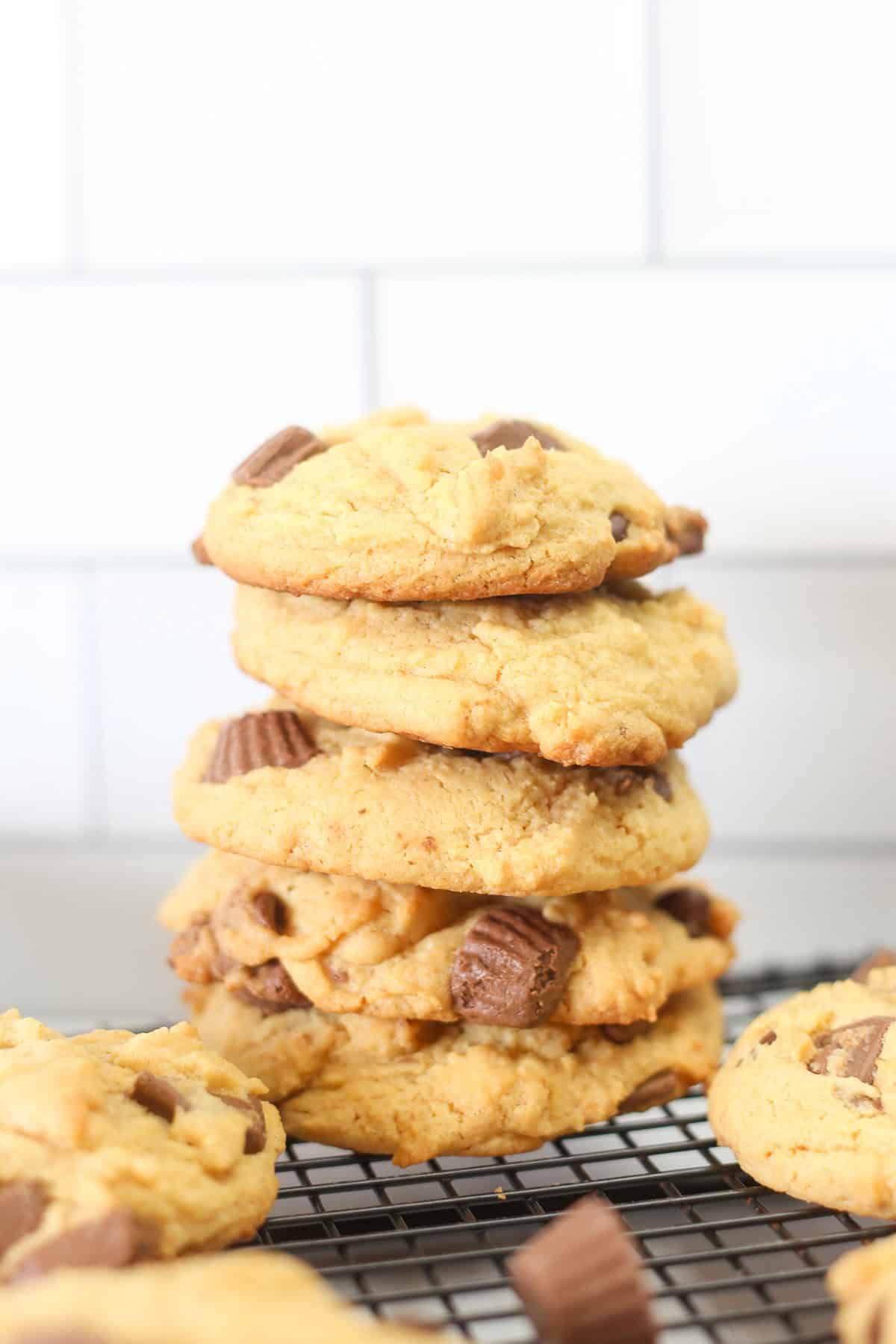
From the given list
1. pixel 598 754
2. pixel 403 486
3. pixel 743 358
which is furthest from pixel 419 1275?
pixel 743 358

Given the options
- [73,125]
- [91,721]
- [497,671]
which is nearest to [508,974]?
[497,671]

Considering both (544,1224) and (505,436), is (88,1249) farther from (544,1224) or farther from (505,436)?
(505,436)

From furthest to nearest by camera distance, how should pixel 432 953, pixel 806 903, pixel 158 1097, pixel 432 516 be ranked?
1. pixel 806 903
2. pixel 432 953
3. pixel 432 516
4. pixel 158 1097

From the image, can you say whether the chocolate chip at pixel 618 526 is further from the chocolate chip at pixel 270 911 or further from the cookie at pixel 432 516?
the chocolate chip at pixel 270 911

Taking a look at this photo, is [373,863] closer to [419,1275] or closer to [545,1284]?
[419,1275]

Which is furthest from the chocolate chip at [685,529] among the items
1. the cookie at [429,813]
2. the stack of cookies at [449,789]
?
the cookie at [429,813]

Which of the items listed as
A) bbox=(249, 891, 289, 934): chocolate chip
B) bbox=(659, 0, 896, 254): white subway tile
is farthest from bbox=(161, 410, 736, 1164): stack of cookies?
bbox=(659, 0, 896, 254): white subway tile

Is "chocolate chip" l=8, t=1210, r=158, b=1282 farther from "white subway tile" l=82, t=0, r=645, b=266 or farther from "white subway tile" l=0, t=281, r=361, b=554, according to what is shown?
"white subway tile" l=82, t=0, r=645, b=266
